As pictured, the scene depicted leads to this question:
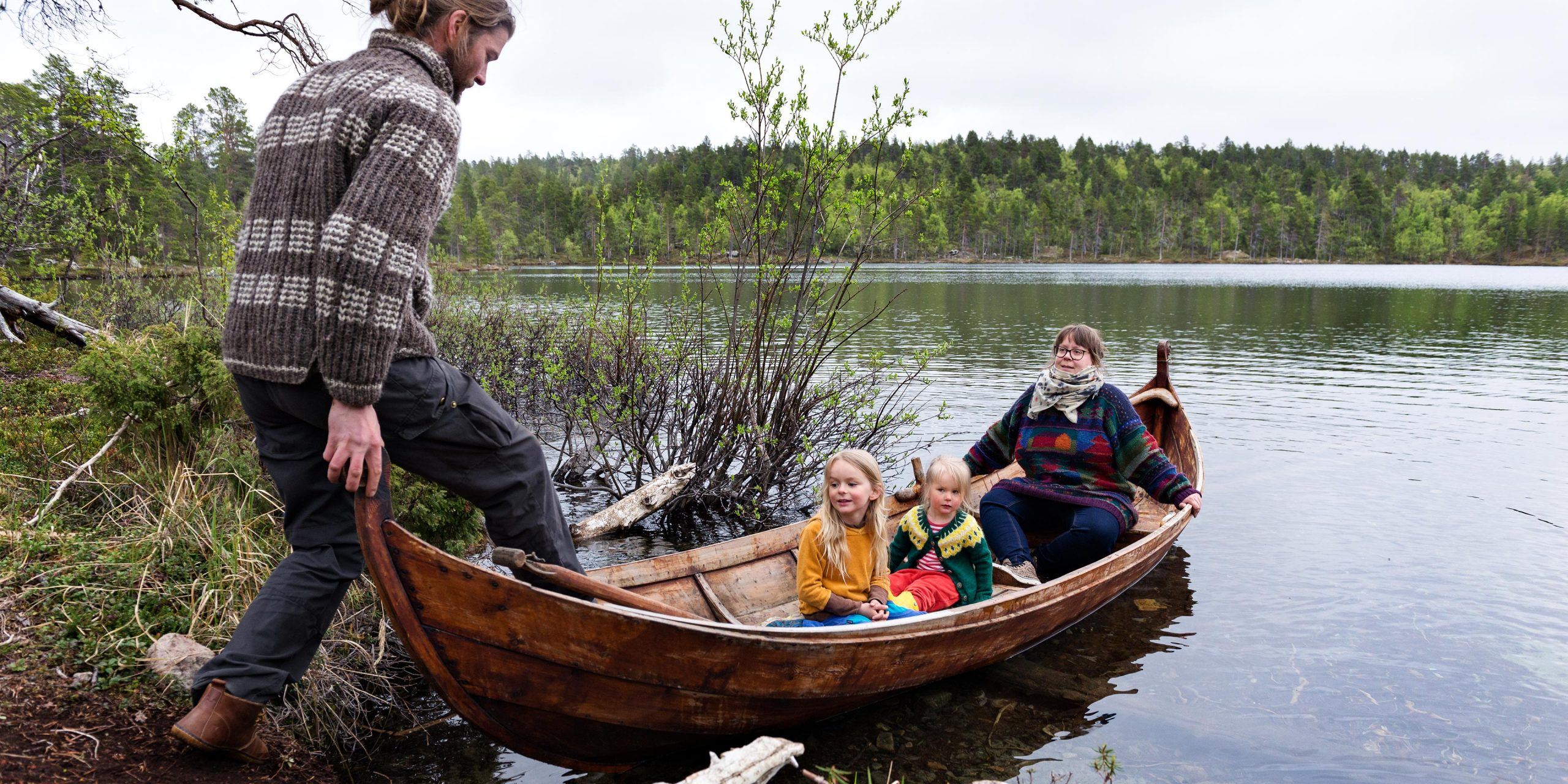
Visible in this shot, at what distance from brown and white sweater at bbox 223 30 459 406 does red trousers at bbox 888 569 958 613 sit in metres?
2.95

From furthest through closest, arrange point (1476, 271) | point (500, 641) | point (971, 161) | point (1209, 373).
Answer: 1. point (971, 161)
2. point (1476, 271)
3. point (1209, 373)
4. point (500, 641)

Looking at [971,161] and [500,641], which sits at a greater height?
[971,161]

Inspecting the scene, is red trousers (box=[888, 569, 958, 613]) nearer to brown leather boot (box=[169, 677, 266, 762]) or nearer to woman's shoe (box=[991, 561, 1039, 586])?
woman's shoe (box=[991, 561, 1039, 586])

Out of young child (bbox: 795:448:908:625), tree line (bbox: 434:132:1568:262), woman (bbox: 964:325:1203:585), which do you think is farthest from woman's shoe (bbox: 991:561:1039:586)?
tree line (bbox: 434:132:1568:262)

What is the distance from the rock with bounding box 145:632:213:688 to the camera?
10.6ft

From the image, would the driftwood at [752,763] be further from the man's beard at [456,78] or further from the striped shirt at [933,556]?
the man's beard at [456,78]

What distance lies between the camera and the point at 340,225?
7.78ft

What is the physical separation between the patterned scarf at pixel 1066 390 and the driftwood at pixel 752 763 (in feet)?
10.2

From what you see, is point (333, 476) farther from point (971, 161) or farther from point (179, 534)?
point (971, 161)

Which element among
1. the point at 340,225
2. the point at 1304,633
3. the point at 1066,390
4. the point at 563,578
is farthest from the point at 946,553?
the point at 340,225

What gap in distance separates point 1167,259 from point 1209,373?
3799 inches

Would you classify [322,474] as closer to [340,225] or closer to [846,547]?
[340,225]

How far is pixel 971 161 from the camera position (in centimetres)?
12812

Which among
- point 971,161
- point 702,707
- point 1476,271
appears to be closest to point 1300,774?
point 702,707
